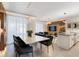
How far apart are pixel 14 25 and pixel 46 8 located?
159 centimetres

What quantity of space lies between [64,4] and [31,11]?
45.4 inches

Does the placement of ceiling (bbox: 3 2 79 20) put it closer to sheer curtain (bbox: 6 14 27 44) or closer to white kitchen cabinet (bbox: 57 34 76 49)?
sheer curtain (bbox: 6 14 27 44)

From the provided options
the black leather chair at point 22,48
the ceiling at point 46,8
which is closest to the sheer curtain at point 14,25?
the ceiling at point 46,8

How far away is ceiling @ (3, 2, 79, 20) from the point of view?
111 inches

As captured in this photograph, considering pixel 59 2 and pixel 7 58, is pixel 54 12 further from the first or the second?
pixel 7 58

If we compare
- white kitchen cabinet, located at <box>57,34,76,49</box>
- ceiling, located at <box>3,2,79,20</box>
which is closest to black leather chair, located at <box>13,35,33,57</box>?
ceiling, located at <box>3,2,79,20</box>

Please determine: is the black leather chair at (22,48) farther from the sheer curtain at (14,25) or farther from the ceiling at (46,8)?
the ceiling at (46,8)

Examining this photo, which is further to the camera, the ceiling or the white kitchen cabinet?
the white kitchen cabinet

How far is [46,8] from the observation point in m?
3.01

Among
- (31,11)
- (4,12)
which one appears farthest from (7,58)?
(31,11)

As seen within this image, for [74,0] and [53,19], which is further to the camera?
[53,19]

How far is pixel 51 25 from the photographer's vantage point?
3139mm

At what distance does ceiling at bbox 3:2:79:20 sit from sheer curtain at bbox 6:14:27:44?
0.29 metres

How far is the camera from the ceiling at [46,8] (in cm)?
281
